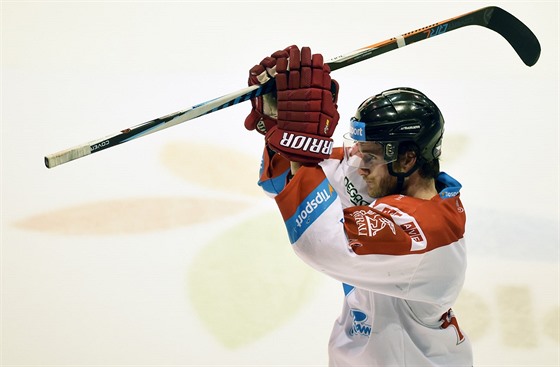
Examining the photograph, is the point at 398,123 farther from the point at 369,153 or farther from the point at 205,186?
the point at 205,186

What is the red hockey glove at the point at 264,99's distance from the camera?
162 centimetres

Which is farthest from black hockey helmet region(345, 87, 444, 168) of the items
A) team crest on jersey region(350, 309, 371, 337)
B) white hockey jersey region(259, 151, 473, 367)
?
team crest on jersey region(350, 309, 371, 337)

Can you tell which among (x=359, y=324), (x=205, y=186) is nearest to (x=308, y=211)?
(x=359, y=324)

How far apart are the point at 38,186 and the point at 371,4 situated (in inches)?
65.8

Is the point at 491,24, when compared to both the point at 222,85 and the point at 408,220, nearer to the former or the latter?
the point at 408,220

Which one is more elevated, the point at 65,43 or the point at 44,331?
the point at 65,43

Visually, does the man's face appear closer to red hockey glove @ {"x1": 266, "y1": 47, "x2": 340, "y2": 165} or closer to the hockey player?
Answer: the hockey player

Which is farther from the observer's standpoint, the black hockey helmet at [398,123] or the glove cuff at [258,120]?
the glove cuff at [258,120]

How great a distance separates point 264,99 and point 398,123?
354 mm

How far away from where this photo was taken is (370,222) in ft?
5.10

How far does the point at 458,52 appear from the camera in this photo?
3.20m

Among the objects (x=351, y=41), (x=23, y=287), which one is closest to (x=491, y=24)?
(x=351, y=41)

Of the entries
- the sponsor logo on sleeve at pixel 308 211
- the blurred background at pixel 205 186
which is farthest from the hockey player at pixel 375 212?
the blurred background at pixel 205 186

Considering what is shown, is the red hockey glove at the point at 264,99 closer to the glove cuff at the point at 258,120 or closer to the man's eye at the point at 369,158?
the glove cuff at the point at 258,120
